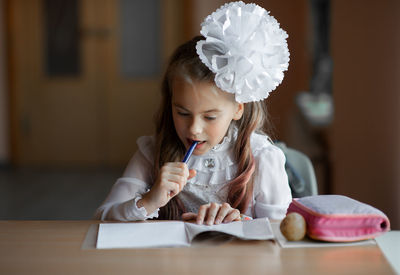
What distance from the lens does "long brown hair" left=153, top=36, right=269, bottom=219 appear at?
1.36 m

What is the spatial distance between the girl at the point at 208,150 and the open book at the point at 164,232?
84 millimetres

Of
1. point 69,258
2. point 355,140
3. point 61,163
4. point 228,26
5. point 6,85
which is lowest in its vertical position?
point 61,163

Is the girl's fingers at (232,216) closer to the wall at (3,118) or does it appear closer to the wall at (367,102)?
the wall at (367,102)

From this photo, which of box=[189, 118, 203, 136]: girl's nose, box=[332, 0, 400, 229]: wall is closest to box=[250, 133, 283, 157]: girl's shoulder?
box=[189, 118, 203, 136]: girl's nose

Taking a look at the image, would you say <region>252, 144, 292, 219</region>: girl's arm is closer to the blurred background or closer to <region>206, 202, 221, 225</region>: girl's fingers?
<region>206, 202, 221, 225</region>: girl's fingers

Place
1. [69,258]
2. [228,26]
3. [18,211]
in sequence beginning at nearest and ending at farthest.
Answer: [69,258], [228,26], [18,211]

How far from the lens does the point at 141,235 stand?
979mm

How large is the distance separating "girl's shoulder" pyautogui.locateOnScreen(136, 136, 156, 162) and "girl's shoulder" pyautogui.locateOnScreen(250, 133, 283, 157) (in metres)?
0.27

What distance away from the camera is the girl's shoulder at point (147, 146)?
4.77 feet

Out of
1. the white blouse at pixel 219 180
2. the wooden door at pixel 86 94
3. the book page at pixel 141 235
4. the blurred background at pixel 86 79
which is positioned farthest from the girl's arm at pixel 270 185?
the wooden door at pixel 86 94

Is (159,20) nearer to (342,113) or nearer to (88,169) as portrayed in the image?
(88,169)

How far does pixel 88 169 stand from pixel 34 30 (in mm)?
1445

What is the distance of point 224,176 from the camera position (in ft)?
4.65

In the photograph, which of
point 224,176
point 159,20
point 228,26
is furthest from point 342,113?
point 159,20
